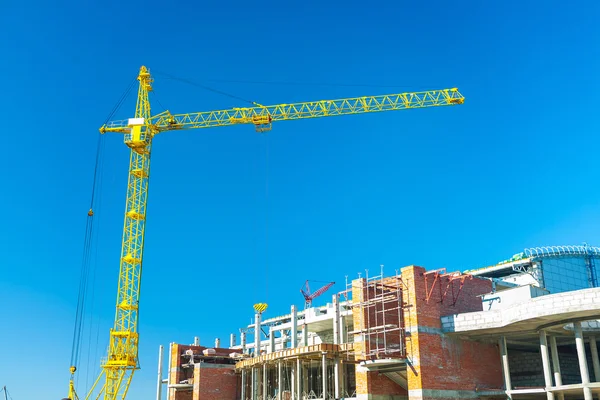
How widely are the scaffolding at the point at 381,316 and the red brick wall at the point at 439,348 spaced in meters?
0.65

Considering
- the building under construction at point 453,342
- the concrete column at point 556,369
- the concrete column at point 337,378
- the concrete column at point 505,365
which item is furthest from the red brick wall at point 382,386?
the concrete column at point 556,369

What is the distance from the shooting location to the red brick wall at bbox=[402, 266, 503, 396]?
39.2 metres

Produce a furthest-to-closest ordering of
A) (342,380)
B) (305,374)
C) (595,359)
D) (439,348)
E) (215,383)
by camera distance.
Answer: (215,383) → (305,374) → (342,380) → (439,348) → (595,359)

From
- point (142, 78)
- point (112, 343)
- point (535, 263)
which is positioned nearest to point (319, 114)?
point (142, 78)

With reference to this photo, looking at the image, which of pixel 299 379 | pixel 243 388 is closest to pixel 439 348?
pixel 299 379

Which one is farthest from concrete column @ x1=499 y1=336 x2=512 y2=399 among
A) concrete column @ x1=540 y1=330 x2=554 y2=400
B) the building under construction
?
concrete column @ x1=540 y1=330 x2=554 y2=400

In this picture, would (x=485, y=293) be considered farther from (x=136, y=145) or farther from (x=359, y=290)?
(x=136, y=145)

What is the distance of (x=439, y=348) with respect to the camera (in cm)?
4038

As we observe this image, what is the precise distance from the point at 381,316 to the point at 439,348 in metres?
4.39

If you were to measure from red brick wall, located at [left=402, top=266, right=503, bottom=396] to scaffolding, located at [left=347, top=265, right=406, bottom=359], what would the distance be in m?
0.65

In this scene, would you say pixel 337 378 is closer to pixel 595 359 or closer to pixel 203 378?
pixel 595 359

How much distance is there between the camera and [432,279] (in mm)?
41781

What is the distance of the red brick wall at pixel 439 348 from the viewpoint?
39.2m

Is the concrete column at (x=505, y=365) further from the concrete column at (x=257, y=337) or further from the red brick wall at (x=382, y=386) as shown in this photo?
the concrete column at (x=257, y=337)
